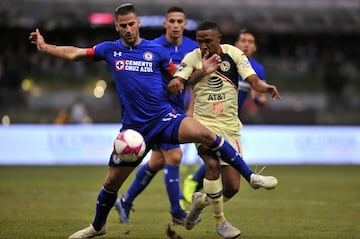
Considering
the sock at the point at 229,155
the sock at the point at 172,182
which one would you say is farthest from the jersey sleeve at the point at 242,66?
the sock at the point at 172,182

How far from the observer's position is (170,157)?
1140 centimetres

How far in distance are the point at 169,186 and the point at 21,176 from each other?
8.96 m

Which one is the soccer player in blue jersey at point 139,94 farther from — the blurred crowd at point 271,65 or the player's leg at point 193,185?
the blurred crowd at point 271,65

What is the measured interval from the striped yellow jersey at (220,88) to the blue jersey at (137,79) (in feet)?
1.63

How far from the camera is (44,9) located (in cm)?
3747

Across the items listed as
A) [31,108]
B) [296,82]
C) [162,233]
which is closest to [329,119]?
[296,82]

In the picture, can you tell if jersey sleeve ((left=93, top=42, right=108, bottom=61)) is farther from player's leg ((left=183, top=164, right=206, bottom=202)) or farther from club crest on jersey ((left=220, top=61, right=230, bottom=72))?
player's leg ((left=183, top=164, right=206, bottom=202))

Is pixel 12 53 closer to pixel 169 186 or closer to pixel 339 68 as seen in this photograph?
pixel 339 68

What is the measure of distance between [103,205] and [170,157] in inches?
92.8

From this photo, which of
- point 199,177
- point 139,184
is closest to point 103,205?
point 139,184

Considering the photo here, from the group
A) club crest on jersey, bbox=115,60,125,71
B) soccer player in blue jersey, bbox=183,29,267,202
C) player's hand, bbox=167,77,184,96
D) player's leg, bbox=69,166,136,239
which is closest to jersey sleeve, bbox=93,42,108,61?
club crest on jersey, bbox=115,60,125,71

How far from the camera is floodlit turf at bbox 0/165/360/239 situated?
10102mm

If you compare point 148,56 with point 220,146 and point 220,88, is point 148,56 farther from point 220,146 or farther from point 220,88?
point 220,146

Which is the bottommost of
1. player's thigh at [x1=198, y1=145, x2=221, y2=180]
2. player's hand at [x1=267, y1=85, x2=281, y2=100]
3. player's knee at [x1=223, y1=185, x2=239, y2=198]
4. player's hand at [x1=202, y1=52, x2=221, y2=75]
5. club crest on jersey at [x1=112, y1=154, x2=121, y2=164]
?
player's knee at [x1=223, y1=185, x2=239, y2=198]
